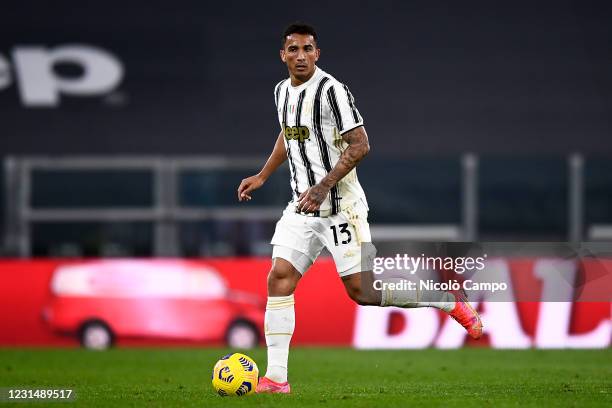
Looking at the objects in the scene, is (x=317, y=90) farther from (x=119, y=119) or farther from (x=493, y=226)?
(x=493, y=226)

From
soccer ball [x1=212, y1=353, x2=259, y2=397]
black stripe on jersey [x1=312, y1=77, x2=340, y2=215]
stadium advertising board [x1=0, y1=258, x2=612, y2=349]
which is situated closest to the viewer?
soccer ball [x1=212, y1=353, x2=259, y2=397]

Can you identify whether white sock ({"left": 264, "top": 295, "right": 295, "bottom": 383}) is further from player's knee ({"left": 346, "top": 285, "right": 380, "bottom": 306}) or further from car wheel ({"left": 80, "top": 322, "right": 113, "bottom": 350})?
car wheel ({"left": 80, "top": 322, "right": 113, "bottom": 350})

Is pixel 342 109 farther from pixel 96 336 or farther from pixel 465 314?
pixel 96 336

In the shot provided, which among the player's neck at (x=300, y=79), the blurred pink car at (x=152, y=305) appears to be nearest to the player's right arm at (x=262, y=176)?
the player's neck at (x=300, y=79)

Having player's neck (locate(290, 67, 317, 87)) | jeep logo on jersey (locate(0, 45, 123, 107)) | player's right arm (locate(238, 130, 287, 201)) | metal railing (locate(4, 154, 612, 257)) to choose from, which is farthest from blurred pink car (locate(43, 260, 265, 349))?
player's neck (locate(290, 67, 317, 87))

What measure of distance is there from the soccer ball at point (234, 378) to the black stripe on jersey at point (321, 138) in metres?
1.09

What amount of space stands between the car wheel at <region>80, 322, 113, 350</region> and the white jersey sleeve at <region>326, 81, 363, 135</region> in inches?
291

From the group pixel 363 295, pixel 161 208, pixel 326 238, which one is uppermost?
pixel 161 208

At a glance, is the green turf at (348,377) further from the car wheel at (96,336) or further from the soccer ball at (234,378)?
the car wheel at (96,336)

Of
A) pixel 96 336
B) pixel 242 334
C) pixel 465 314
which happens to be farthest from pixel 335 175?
pixel 96 336

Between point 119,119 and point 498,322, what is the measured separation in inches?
219

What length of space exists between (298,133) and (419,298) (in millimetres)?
1254

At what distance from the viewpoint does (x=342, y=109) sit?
299 inches

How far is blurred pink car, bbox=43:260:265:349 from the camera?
1427 centimetres
